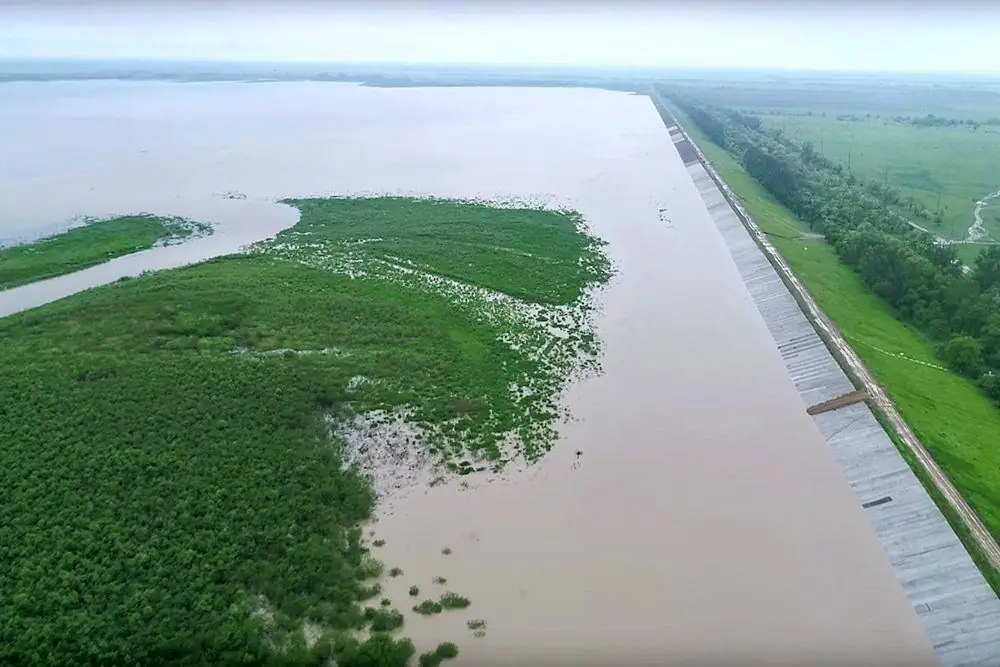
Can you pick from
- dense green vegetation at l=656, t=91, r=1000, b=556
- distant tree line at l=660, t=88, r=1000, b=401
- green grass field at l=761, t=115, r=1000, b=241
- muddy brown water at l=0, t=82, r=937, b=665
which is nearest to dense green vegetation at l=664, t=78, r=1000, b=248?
green grass field at l=761, t=115, r=1000, b=241

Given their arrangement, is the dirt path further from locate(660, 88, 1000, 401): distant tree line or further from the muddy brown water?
the muddy brown water

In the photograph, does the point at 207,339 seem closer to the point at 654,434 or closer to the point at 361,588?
the point at 361,588

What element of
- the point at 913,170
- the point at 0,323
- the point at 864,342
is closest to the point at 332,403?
the point at 0,323

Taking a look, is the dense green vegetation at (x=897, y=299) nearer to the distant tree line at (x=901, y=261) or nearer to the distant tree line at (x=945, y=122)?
the distant tree line at (x=901, y=261)

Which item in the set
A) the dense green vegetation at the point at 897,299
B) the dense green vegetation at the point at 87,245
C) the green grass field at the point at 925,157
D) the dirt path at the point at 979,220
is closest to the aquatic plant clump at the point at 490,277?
the dense green vegetation at the point at 87,245

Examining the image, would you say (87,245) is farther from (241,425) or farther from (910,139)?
(910,139)

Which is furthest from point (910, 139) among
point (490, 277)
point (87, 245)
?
point (87, 245)
